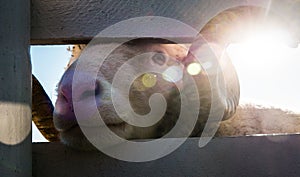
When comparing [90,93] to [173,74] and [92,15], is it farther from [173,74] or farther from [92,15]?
[173,74]

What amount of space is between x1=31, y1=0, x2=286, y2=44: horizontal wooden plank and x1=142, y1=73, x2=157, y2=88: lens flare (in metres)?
0.30

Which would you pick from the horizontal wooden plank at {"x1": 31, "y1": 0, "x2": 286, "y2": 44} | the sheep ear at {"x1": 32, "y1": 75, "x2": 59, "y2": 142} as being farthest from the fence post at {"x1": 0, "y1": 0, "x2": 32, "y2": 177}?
the sheep ear at {"x1": 32, "y1": 75, "x2": 59, "y2": 142}

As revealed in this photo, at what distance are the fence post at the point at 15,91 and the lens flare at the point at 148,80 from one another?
0.45 m

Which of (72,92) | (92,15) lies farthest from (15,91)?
(92,15)

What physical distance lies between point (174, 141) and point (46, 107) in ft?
2.21

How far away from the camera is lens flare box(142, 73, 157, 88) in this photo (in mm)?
1593

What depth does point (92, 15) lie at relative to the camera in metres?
1.30

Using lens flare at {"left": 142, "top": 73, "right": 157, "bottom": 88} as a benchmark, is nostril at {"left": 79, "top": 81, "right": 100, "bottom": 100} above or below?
below

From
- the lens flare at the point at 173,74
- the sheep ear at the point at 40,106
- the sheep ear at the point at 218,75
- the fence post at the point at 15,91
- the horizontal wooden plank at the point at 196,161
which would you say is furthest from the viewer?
the sheep ear at the point at 40,106

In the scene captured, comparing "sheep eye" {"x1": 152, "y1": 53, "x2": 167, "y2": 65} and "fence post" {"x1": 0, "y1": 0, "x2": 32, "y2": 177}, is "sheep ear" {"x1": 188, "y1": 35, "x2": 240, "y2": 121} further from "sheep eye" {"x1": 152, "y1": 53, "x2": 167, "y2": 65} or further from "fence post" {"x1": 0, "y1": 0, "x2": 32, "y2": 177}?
"fence post" {"x1": 0, "y1": 0, "x2": 32, "y2": 177}

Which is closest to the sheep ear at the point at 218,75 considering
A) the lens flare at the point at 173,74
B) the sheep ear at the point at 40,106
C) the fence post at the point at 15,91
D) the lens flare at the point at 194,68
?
the lens flare at the point at 194,68

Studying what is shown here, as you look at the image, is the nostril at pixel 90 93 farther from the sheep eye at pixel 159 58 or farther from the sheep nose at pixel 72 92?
the sheep eye at pixel 159 58

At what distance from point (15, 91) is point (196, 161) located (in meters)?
0.47

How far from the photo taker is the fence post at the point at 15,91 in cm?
116
